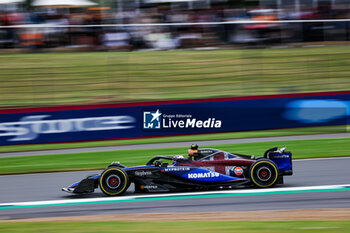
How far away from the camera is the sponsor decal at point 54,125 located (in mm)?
14234

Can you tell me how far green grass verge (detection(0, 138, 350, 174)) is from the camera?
11.9 meters

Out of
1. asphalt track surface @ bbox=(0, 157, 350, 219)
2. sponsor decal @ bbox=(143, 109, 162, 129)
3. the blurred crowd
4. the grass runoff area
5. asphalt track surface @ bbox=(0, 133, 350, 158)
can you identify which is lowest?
asphalt track surface @ bbox=(0, 133, 350, 158)

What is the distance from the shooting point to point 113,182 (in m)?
8.58

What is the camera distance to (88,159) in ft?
41.1

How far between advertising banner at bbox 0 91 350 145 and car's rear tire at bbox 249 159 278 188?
6.23 meters

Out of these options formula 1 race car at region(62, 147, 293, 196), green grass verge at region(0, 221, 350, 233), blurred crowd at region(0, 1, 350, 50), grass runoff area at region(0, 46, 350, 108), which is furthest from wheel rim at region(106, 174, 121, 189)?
blurred crowd at region(0, 1, 350, 50)

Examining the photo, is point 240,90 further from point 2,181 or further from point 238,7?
point 2,181

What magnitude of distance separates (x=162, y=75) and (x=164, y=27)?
2.44 metres

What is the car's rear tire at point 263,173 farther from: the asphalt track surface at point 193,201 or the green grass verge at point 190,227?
the green grass verge at point 190,227

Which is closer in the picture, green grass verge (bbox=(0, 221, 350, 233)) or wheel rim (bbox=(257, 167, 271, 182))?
green grass verge (bbox=(0, 221, 350, 233))

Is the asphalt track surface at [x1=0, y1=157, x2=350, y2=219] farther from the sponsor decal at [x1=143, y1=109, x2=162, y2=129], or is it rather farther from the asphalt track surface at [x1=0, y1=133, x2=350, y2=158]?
the sponsor decal at [x1=143, y1=109, x2=162, y2=129]

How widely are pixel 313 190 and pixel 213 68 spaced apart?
28.7ft

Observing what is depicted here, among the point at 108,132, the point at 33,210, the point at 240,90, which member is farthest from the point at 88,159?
the point at 240,90

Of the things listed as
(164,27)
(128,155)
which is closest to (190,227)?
(128,155)
